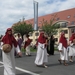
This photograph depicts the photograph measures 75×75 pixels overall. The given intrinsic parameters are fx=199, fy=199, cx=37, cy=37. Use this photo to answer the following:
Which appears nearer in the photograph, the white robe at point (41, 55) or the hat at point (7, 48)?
the hat at point (7, 48)

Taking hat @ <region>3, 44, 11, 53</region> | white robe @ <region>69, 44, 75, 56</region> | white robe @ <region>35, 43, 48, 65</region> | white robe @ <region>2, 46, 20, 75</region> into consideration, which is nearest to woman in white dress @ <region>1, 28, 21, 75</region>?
white robe @ <region>2, 46, 20, 75</region>

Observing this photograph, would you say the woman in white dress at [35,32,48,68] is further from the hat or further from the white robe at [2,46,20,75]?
the hat

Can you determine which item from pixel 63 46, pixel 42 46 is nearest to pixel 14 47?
pixel 42 46

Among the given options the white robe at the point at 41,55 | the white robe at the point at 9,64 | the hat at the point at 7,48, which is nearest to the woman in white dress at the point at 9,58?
the white robe at the point at 9,64

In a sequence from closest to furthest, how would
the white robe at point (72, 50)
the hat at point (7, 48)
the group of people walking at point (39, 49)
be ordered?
the hat at point (7, 48), the group of people walking at point (39, 49), the white robe at point (72, 50)

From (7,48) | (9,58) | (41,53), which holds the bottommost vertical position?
(41,53)

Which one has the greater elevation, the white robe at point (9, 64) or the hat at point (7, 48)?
the hat at point (7, 48)

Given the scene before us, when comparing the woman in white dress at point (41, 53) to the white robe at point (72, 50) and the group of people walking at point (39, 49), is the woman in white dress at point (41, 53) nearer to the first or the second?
the group of people walking at point (39, 49)

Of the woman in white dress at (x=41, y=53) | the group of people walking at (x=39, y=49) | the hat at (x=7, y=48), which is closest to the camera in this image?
the hat at (x=7, y=48)

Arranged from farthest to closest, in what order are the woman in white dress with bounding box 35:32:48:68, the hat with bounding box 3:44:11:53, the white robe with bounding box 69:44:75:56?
1. the white robe with bounding box 69:44:75:56
2. the woman in white dress with bounding box 35:32:48:68
3. the hat with bounding box 3:44:11:53

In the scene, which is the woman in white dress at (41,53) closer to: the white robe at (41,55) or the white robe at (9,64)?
the white robe at (41,55)

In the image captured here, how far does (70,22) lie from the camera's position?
64.6 meters

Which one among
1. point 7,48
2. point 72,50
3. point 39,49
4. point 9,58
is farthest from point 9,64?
point 72,50

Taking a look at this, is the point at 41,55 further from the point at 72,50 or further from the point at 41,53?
the point at 72,50
